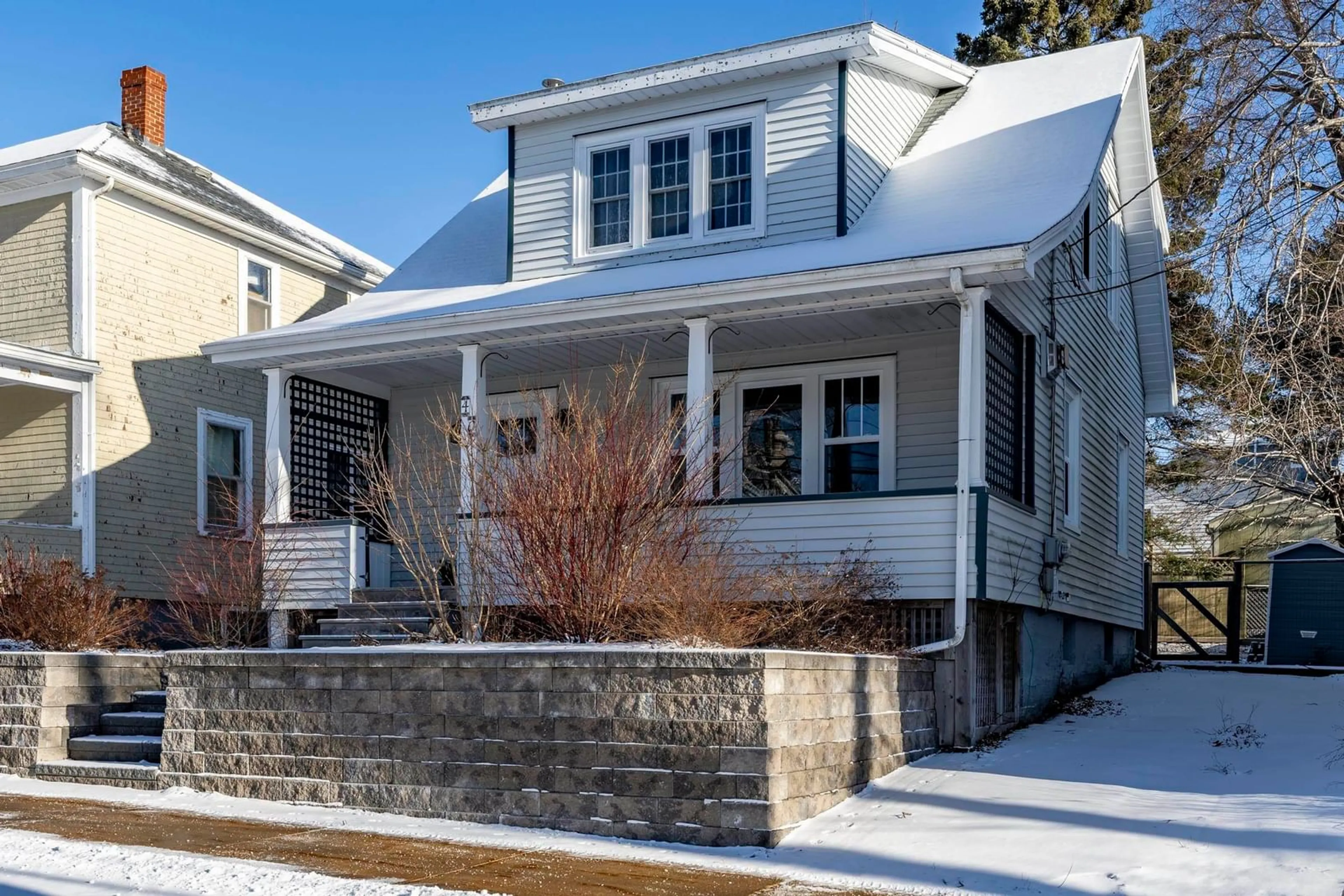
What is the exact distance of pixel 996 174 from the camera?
1314 cm

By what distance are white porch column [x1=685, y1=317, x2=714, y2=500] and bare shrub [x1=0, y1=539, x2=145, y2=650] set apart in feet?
18.7

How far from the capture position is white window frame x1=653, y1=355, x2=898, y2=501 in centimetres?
1298

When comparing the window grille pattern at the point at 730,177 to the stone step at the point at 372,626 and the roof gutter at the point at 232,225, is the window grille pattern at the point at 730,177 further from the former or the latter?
the roof gutter at the point at 232,225

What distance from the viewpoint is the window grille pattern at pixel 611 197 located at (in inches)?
559

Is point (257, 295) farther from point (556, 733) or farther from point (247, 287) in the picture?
point (556, 733)

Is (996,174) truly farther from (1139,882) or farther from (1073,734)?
(1139,882)

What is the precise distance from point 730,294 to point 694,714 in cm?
450

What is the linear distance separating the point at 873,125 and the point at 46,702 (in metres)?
9.55

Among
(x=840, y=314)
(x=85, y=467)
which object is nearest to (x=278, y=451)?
(x=85, y=467)

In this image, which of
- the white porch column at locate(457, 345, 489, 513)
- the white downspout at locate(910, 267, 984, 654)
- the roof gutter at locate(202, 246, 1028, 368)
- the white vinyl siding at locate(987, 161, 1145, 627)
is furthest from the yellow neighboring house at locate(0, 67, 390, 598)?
the white vinyl siding at locate(987, 161, 1145, 627)

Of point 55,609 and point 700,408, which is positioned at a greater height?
point 700,408

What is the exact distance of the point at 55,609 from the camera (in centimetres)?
1188

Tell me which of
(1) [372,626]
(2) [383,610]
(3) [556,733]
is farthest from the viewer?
(2) [383,610]

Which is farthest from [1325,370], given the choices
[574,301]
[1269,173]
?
[574,301]
